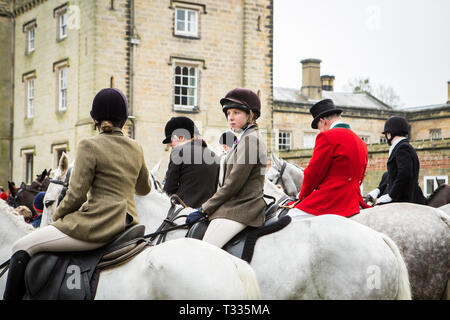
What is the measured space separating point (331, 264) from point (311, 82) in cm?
4083

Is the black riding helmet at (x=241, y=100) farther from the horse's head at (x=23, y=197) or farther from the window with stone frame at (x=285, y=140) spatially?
the window with stone frame at (x=285, y=140)

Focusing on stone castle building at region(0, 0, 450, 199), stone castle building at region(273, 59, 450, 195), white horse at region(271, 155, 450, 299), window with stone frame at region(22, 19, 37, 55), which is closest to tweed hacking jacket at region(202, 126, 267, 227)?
white horse at region(271, 155, 450, 299)

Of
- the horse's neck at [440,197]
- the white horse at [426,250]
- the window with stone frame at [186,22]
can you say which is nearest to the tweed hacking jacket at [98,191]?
the white horse at [426,250]

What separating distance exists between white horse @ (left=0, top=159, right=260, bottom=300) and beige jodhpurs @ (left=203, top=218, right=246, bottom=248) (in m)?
0.91

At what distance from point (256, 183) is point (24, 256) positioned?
2.00 metres

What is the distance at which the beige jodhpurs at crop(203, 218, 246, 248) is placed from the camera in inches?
189

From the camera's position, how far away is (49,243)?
3.97 metres

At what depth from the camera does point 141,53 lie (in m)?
24.2

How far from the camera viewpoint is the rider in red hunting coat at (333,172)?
18.4 ft

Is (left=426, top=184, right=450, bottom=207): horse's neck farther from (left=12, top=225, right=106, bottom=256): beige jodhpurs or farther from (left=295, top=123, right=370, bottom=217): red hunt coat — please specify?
(left=12, top=225, right=106, bottom=256): beige jodhpurs

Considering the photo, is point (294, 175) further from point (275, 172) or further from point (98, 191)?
point (98, 191)

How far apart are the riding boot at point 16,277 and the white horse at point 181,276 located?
1.75 ft

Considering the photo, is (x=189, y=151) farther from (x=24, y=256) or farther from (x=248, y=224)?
(x=24, y=256)
